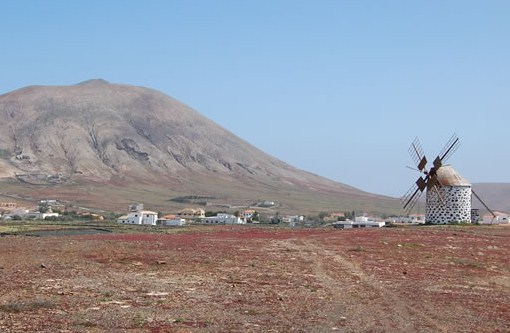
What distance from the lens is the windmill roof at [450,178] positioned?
67.6m

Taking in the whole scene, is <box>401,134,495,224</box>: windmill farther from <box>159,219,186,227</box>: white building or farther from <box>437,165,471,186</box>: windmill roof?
<box>159,219,186,227</box>: white building

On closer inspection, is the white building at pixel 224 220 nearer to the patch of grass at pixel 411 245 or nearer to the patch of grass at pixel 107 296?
the patch of grass at pixel 411 245

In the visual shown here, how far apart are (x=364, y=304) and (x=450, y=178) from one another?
51168 millimetres

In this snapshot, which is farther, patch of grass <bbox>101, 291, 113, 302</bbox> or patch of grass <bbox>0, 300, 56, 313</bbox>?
patch of grass <bbox>101, 291, 113, 302</bbox>

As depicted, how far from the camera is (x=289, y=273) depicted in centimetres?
2542

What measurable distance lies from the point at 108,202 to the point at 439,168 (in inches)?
4395

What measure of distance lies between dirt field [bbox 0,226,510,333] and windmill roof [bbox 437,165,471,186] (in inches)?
1248

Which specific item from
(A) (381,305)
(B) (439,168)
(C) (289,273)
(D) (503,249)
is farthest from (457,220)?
(A) (381,305)

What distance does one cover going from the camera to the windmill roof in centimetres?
6762

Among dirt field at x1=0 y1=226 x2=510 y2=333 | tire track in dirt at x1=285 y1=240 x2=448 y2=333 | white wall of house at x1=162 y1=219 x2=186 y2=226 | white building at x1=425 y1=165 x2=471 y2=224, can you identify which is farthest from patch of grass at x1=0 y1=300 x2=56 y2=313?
white wall of house at x1=162 y1=219 x2=186 y2=226

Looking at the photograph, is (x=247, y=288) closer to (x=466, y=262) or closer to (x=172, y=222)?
(x=466, y=262)

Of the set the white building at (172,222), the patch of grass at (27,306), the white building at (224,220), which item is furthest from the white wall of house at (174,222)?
the patch of grass at (27,306)

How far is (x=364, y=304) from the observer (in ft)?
63.5

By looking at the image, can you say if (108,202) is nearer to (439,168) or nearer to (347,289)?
(439,168)
